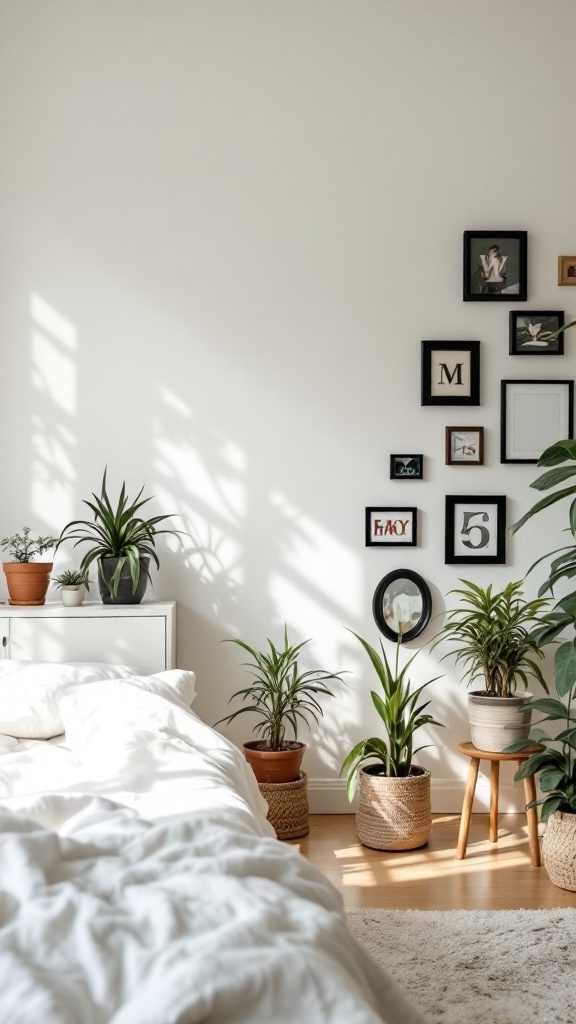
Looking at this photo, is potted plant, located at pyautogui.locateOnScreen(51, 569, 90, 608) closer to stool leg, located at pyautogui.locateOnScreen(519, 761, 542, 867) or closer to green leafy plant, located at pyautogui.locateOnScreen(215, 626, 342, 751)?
green leafy plant, located at pyautogui.locateOnScreen(215, 626, 342, 751)

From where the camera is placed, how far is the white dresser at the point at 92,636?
3.20m

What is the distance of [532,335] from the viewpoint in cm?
366

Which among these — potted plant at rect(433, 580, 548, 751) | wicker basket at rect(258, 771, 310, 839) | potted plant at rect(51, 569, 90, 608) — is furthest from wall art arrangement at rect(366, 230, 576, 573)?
potted plant at rect(51, 569, 90, 608)

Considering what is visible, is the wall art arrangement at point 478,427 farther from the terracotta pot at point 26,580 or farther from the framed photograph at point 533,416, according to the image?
the terracotta pot at point 26,580

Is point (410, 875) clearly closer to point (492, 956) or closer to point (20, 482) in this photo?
point (492, 956)

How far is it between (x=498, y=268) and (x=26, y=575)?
226 cm

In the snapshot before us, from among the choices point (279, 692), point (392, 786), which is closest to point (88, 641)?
point (279, 692)

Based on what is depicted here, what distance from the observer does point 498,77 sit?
3676 millimetres

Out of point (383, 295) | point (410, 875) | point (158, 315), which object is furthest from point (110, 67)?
point (410, 875)

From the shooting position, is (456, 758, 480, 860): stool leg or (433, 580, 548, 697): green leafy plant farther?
(433, 580, 548, 697): green leafy plant

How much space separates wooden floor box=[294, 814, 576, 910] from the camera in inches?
106

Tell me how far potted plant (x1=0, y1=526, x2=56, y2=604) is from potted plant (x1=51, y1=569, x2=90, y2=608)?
7cm

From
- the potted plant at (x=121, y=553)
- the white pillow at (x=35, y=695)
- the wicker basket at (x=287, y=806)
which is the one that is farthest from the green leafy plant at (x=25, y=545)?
the wicker basket at (x=287, y=806)

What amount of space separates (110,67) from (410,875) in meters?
3.30
